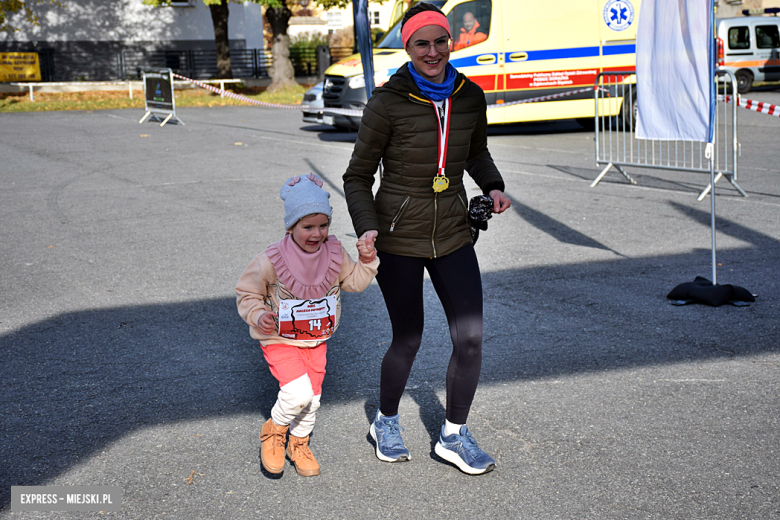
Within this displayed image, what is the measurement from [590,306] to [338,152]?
8.54m

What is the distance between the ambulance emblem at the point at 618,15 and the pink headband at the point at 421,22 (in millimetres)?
13233

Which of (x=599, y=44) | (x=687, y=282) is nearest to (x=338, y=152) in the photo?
(x=599, y=44)

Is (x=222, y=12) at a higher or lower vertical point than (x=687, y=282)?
higher

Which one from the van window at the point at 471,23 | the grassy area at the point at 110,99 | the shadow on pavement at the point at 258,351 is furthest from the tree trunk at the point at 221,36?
the shadow on pavement at the point at 258,351

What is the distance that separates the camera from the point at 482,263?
6793mm

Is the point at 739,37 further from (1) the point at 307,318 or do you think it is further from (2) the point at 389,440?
(1) the point at 307,318

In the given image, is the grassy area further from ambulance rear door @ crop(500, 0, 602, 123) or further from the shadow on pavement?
the shadow on pavement

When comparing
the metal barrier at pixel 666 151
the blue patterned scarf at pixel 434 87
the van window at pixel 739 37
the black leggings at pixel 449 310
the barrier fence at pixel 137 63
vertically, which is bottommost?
the black leggings at pixel 449 310

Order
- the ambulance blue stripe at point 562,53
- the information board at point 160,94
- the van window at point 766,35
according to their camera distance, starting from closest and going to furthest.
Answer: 1. the ambulance blue stripe at point 562,53
2. the information board at point 160,94
3. the van window at point 766,35

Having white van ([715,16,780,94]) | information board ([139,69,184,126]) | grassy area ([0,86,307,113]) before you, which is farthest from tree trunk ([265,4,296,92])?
white van ([715,16,780,94])

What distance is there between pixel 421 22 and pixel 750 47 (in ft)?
82.5

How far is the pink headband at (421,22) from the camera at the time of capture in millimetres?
3070

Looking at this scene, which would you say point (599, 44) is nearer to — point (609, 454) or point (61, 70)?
point (609, 454)

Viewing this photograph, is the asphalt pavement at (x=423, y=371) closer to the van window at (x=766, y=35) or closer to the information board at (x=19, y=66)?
the van window at (x=766, y=35)
